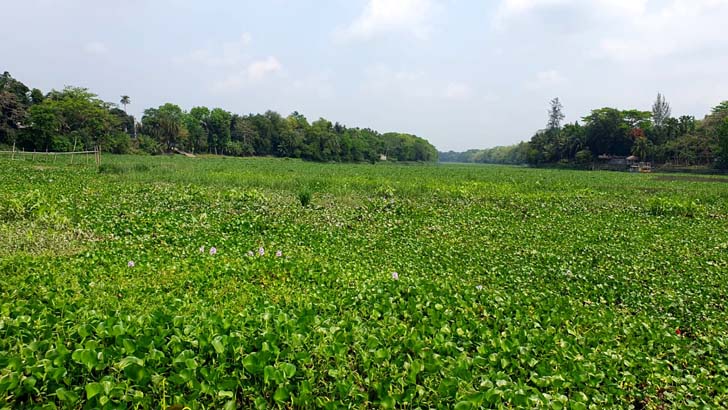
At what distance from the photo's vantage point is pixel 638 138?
60.4 m

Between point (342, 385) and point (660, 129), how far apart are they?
252 feet

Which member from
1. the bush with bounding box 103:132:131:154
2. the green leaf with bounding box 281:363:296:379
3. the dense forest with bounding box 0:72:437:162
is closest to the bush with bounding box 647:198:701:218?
the green leaf with bounding box 281:363:296:379

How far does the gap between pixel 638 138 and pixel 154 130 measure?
74935 mm

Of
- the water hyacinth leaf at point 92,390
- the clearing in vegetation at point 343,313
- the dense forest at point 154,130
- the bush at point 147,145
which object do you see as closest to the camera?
the water hyacinth leaf at point 92,390

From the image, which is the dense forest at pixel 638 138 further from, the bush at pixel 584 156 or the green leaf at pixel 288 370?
the green leaf at pixel 288 370

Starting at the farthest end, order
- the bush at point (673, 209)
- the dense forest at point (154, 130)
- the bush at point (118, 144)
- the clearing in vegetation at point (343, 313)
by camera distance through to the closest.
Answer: the bush at point (118, 144)
the dense forest at point (154, 130)
the bush at point (673, 209)
the clearing in vegetation at point (343, 313)

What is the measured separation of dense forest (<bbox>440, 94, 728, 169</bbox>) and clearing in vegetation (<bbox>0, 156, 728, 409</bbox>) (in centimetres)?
5254

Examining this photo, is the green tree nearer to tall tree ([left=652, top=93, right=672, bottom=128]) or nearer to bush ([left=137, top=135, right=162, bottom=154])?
bush ([left=137, top=135, right=162, bottom=154])

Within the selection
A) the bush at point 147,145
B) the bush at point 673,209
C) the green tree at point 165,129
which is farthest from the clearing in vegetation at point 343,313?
the green tree at point 165,129

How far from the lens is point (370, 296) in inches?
166

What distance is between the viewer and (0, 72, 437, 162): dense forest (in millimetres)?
42031

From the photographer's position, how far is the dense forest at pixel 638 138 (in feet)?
168

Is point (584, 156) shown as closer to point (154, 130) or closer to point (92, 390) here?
point (154, 130)

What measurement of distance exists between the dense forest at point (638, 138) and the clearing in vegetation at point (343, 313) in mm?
52539
